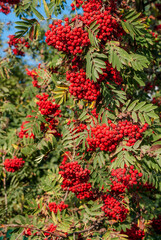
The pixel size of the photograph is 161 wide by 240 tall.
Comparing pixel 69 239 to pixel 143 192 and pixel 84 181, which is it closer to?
pixel 84 181

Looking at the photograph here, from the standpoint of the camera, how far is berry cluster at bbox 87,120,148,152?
79.6 inches

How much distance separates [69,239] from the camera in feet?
8.38

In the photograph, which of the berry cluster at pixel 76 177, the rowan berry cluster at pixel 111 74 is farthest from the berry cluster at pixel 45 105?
the rowan berry cluster at pixel 111 74

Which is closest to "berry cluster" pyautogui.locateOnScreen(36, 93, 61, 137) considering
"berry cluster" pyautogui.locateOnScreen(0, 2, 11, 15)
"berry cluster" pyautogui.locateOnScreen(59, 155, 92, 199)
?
"berry cluster" pyautogui.locateOnScreen(59, 155, 92, 199)

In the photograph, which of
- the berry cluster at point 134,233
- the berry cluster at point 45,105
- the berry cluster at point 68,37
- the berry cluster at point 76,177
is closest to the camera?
the berry cluster at point 68,37

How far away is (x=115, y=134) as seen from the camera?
204cm

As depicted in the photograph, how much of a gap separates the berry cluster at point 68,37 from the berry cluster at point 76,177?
48.5 inches

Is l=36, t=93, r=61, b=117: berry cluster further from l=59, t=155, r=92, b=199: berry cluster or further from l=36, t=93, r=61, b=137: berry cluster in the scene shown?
l=59, t=155, r=92, b=199: berry cluster

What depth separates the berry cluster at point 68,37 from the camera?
1.88m

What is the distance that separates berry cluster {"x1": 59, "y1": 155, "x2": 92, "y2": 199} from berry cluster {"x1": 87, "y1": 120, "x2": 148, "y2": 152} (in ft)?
1.88

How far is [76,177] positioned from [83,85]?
42.0 inches

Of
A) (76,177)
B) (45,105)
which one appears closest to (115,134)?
(76,177)

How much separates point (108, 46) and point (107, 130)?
693 millimetres

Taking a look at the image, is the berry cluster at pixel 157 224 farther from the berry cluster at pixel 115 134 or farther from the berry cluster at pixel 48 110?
the berry cluster at pixel 115 134
